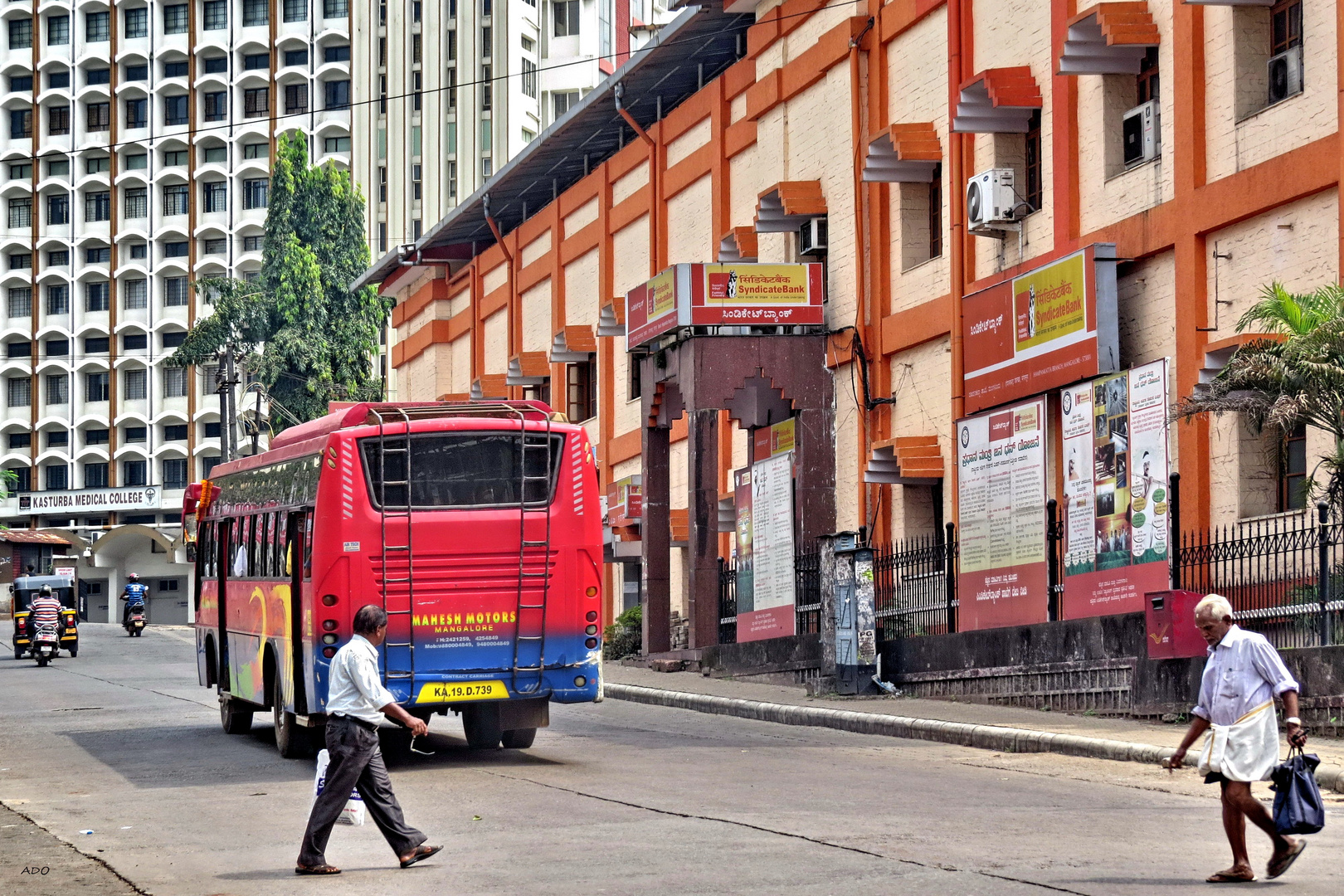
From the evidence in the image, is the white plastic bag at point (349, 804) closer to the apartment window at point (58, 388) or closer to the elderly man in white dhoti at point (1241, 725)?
the elderly man in white dhoti at point (1241, 725)

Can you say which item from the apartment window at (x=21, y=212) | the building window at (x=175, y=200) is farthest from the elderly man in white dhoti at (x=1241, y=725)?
the apartment window at (x=21, y=212)

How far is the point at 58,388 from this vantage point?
3994 inches

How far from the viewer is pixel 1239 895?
30.7 ft

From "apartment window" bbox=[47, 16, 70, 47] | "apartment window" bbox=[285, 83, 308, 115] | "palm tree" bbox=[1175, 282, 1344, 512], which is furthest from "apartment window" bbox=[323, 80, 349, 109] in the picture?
"palm tree" bbox=[1175, 282, 1344, 512]

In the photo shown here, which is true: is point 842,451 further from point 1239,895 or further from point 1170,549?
point 1239,895

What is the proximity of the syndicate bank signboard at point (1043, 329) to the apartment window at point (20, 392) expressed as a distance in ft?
275

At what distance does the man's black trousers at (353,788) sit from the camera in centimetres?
1075

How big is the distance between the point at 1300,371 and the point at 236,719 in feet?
38.6

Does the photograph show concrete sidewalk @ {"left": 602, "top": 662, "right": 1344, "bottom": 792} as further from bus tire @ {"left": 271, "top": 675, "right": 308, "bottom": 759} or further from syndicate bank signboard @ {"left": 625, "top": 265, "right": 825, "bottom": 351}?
bus tire @ {"left": 271, "top": 675, "right": 308, "bottom": 759}

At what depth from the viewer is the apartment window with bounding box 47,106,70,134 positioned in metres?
103

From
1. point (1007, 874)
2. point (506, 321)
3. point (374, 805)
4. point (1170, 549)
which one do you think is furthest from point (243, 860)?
point (506, 321)

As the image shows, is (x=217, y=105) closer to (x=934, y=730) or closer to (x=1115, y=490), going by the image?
(x=1115, y=490)

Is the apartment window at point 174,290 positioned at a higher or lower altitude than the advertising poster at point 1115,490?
higher

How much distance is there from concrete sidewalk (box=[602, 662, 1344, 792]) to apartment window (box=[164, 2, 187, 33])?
80.5 metres
